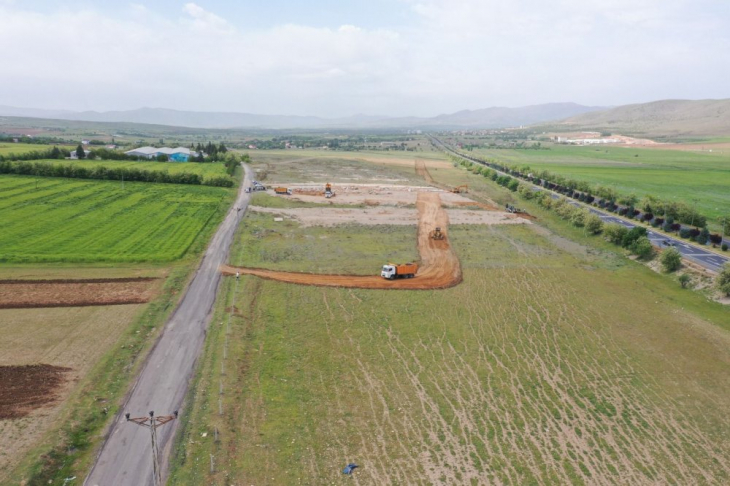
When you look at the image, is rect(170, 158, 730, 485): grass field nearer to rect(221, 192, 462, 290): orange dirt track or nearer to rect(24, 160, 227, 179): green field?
rect(221, 192, 462, 290): orange dirt track

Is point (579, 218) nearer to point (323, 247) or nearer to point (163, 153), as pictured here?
point (323, 247)

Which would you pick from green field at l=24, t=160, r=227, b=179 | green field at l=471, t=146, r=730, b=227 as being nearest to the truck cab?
Answer: green field at l=471, t=146, r=730, b=227

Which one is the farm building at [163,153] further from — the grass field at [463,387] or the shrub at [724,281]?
the shrub at [724,281]

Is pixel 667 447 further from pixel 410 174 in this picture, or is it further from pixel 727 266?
pixel 410 174

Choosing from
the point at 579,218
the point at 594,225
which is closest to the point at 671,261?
the point at 594,225

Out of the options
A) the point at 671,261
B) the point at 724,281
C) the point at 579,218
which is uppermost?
the point at 579,218

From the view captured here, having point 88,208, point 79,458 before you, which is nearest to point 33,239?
point 88,208

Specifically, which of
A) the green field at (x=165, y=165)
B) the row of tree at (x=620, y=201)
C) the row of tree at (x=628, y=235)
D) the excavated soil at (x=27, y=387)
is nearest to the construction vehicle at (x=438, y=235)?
the row of tree at (x=628, y=235)
